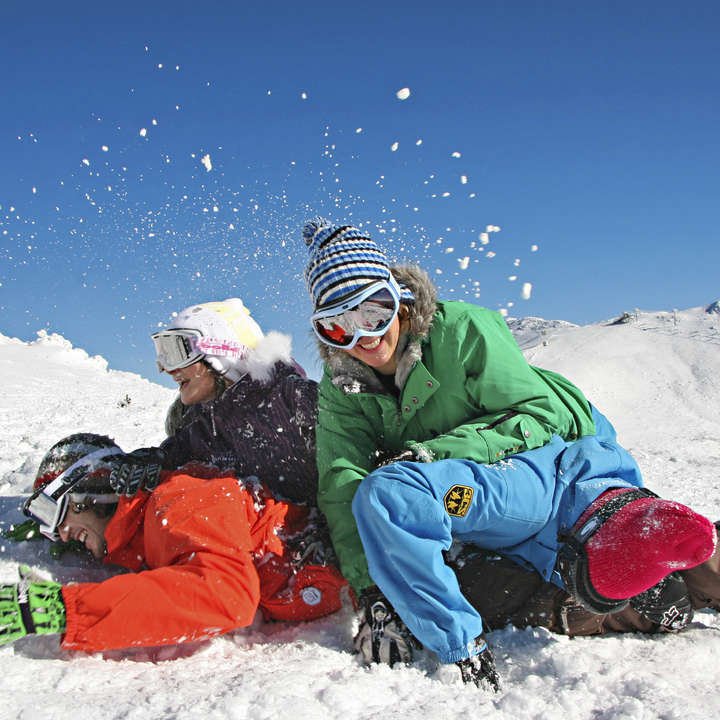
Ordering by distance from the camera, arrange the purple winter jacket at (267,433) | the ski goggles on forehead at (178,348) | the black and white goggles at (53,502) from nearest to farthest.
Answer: the black and white goggles at (53,502) → the purple winter jacket at (267,433) → the ski goggles on forehead at (178,348)

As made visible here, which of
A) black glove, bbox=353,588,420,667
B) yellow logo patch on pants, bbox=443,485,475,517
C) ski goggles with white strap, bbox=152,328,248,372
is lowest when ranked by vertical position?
black glove, bbox=353,588,420,667

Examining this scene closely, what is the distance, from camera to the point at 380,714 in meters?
1.36

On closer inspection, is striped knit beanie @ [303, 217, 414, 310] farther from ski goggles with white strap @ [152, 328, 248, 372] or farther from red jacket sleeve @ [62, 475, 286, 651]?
red jacket sleeve @ [62, 475, 286, 651]

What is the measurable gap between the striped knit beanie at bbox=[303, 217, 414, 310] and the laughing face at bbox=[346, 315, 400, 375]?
6.0 inches

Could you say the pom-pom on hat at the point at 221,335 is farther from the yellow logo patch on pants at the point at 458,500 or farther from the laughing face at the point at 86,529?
the yellow logo patch on pants at the point at 458,500

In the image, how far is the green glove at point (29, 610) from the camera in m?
1.60

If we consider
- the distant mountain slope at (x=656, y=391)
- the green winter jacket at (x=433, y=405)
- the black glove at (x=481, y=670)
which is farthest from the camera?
the distant mountain slope at (x=656, y=391)

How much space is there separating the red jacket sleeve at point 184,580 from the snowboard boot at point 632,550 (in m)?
1.08

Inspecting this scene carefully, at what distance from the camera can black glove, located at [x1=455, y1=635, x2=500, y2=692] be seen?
1.53 meters

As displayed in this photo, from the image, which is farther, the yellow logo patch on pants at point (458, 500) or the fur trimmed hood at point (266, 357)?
the fur trimmed hood at point (266, 357)

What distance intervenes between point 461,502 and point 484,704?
1.87 ft

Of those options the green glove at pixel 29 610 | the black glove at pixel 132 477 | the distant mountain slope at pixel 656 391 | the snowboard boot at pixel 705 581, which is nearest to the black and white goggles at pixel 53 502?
the black glove at pixel 132 477

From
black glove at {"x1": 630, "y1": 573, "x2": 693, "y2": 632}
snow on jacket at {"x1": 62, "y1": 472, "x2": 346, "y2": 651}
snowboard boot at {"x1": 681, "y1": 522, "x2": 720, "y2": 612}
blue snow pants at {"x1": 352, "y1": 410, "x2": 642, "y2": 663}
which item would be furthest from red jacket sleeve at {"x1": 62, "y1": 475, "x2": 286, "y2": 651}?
snowboard boot at {"x1": 681, "y1": 522, "x2": 720, "y2": 612}

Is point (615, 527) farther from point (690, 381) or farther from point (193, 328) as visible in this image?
point (690, 381)
